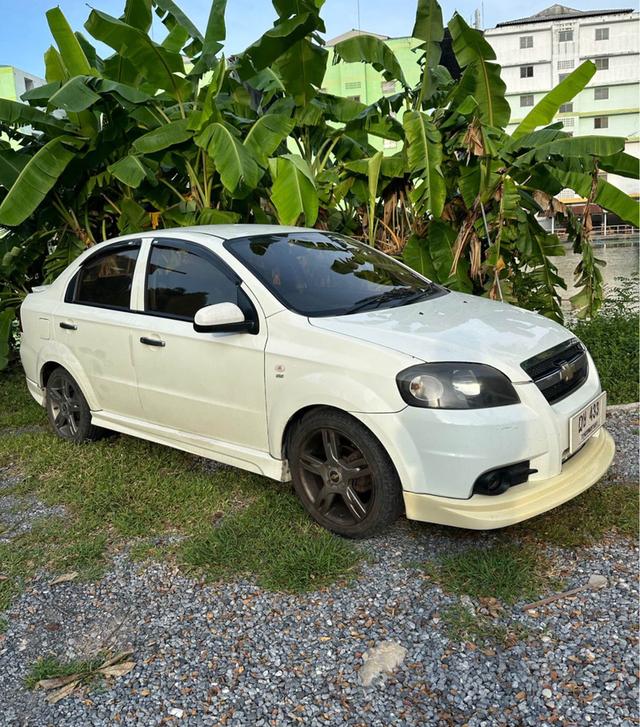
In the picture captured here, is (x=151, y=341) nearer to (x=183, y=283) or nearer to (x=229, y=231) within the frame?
(x=183, y=283)

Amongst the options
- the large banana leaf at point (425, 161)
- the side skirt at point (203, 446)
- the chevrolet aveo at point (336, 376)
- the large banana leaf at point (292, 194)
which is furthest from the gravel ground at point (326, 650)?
the large banana leaf at point (425, 161)

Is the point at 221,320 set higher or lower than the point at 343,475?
higher

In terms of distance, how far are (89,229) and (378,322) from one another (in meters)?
5.75

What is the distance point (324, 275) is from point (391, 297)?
0.45 meters

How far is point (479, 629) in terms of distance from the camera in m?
2.79

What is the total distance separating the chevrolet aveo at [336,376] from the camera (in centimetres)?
312

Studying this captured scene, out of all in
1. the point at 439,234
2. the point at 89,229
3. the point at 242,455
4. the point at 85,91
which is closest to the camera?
the point at 242,455

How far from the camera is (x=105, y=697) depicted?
253cm

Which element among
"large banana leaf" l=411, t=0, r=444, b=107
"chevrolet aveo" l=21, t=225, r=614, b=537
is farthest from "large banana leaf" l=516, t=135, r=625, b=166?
"chevrolet aveo" l=21, t=225, r=614, b=537

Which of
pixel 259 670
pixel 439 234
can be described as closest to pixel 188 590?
pixel 259 670

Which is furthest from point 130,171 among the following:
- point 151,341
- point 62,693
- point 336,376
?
point 62,693

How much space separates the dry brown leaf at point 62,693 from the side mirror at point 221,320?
73.5 inches

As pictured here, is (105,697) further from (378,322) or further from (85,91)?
(85,91)

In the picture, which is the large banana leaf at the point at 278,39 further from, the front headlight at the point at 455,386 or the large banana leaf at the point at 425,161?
the front headlight at the point at 455,386
